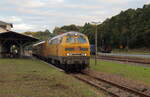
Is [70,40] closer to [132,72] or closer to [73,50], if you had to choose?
[73,50]

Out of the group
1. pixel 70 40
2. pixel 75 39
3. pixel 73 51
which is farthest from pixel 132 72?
pixel 70 40

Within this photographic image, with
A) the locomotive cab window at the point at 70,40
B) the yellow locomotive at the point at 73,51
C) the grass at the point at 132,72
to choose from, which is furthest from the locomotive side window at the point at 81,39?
the grass at the point at 132,72

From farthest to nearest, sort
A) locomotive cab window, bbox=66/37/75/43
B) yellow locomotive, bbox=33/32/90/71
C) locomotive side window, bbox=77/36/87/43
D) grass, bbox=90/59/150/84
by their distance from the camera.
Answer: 1. locomotive side window, bbox=77/36/87/43
2. locomotive cab window, bbox=66/37/75/43
3. yellow locomotive, bbox=33/32/90/71
4. grass, bbox=90/59/150/84

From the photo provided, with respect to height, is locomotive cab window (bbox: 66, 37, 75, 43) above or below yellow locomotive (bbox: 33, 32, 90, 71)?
above

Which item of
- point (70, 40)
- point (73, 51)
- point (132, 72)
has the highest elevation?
point (70, 40)

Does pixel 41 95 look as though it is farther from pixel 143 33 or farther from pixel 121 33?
pixel 121 33

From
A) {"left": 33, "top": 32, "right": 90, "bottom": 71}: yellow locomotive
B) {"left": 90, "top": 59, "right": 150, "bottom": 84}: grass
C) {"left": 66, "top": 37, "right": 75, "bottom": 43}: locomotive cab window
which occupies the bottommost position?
{"left": 90, "top": 59, "right": 150, "bottom": 84}: grass

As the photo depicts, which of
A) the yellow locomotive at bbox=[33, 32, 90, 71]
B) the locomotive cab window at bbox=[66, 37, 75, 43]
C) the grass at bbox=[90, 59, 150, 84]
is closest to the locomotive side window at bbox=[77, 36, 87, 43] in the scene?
the yellow locomotive at bbox=[33, 32, 90, 71]

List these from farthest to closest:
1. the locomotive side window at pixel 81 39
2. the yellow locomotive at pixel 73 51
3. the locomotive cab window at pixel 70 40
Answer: the locomotive side window at pixel 81 39 < the locomotive cab window at pixel 70 40 < the yellow locomotive at pixel 73 51

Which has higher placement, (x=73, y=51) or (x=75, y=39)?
(x=75, y=39)

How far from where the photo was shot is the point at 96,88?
14102 millimetres

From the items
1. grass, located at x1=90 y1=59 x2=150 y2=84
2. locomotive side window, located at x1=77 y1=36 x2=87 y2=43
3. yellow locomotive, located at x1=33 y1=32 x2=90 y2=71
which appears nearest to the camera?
grass, located at x1=90 y1=59 x2=150 y2=84

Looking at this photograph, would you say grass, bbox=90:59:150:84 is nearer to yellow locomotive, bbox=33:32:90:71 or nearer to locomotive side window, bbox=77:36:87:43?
yellow locomotive, bbox=33:32:90:71

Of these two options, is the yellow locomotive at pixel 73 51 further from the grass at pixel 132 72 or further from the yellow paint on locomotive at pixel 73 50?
the grass at pixel 132 72
